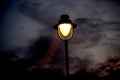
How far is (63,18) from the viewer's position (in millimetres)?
9375

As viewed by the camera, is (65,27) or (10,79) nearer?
(65,27)

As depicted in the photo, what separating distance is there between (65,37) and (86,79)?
10528cm

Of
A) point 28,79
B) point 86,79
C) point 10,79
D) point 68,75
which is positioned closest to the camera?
point 68,75

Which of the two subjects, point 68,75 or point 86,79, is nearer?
point 68,75

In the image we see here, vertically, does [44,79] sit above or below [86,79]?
above

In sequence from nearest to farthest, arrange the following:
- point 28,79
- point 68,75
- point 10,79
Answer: point 68,75
point 10,79
point 28,79

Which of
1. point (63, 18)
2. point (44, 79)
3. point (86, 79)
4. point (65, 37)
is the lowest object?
point (65, 37)

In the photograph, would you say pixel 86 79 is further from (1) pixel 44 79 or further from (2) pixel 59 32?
(2) pixel 59 32

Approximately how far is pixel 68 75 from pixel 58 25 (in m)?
1.74

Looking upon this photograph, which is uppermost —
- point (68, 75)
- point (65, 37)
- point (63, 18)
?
point (63, 18)

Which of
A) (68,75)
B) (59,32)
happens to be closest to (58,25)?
(59,32)

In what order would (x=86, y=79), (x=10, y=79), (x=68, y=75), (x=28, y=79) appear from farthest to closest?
(x=28, y=79) < (x=10, y=79) < (x=86, y=79) < (x=68, y=75)

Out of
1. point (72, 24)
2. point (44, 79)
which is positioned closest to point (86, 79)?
point (44, 79)

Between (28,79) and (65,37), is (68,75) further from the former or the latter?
(28,79)
